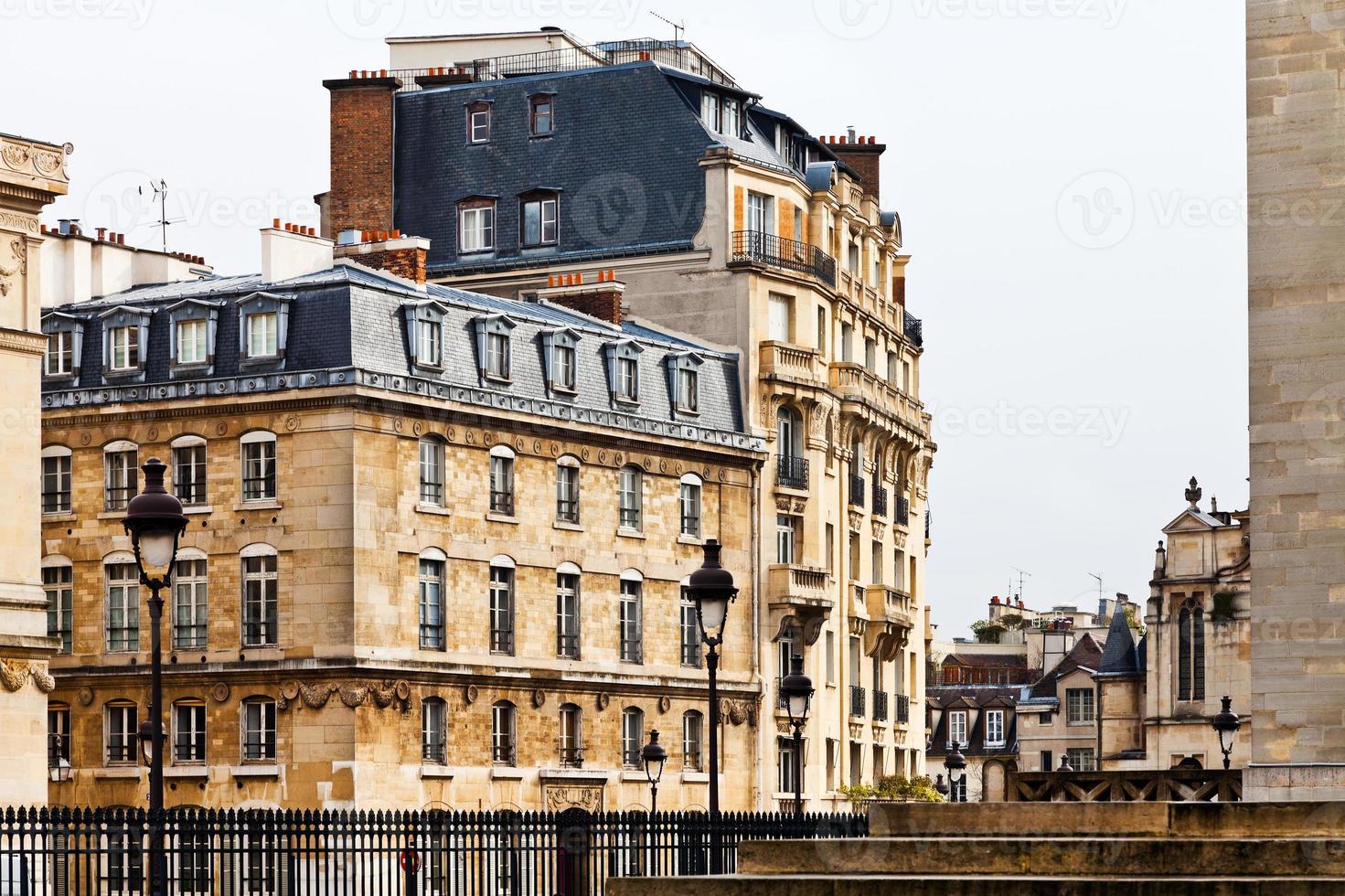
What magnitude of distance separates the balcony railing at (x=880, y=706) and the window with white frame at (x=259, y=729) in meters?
20.8

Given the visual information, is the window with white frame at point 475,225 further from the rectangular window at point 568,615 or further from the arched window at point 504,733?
the arched window at point 504,733

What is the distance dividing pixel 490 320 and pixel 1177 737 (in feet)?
138

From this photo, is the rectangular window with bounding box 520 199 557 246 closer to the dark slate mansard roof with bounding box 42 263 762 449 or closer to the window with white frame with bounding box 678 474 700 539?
the dark slate mansard roof with bounding box 42 263 762 449

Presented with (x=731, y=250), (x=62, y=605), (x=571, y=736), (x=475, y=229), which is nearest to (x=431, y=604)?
(x=571, y=736)

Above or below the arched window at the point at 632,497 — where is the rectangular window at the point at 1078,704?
below

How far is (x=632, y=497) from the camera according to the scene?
62219mm

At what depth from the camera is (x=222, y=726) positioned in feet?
183

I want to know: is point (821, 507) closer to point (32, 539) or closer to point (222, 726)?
point (222, 726)

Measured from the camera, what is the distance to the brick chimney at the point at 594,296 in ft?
214

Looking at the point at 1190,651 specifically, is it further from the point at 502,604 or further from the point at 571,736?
the point at 502,604

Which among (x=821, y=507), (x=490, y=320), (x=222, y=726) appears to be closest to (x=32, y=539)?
(x=222, y=726)

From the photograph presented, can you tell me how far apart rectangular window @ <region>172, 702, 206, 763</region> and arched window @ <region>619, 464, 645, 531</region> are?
10.2 meters

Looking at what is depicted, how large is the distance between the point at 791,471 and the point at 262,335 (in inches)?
593

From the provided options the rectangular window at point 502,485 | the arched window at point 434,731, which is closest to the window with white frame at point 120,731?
the arched window at point 434,731
